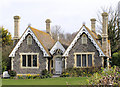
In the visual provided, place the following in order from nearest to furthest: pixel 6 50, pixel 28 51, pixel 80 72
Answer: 1. pixel 80 72
2. pixel 28 51
3. pixel 6 50

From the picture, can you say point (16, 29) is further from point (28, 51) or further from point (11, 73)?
point (11, 73)

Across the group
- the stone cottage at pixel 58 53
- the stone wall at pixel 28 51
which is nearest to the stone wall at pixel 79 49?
the stone cottage at pixel 58 53

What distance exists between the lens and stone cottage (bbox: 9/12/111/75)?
25.8m

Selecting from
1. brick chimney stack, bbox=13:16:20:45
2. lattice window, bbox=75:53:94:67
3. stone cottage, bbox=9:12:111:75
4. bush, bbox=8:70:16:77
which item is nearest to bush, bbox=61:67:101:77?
stone cottage, bbox=9:12:111:75

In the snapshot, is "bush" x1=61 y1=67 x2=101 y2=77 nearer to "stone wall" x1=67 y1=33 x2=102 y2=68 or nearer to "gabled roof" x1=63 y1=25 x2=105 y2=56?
"stone wall" x1=67 y1=33 x2=102 y2=68

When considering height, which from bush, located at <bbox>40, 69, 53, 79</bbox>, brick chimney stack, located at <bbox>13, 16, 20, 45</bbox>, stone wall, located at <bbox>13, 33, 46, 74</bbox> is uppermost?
brick chimney stack, located at <bbox>13, 16, 20, 45</bbox>

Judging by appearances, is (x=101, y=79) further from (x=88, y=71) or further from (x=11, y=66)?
(x=11, y=66)

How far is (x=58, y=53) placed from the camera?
90.7 ft

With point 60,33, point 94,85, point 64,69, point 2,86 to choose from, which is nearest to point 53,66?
point 64,69

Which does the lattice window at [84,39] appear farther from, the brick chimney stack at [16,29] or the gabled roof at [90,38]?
the brick chimney stack at [16,29]

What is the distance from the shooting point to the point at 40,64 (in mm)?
26484

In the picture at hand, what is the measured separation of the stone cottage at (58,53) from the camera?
25812 millimetres

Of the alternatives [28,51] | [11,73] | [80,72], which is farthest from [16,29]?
[80,72]

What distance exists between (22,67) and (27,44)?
2.75 meters
